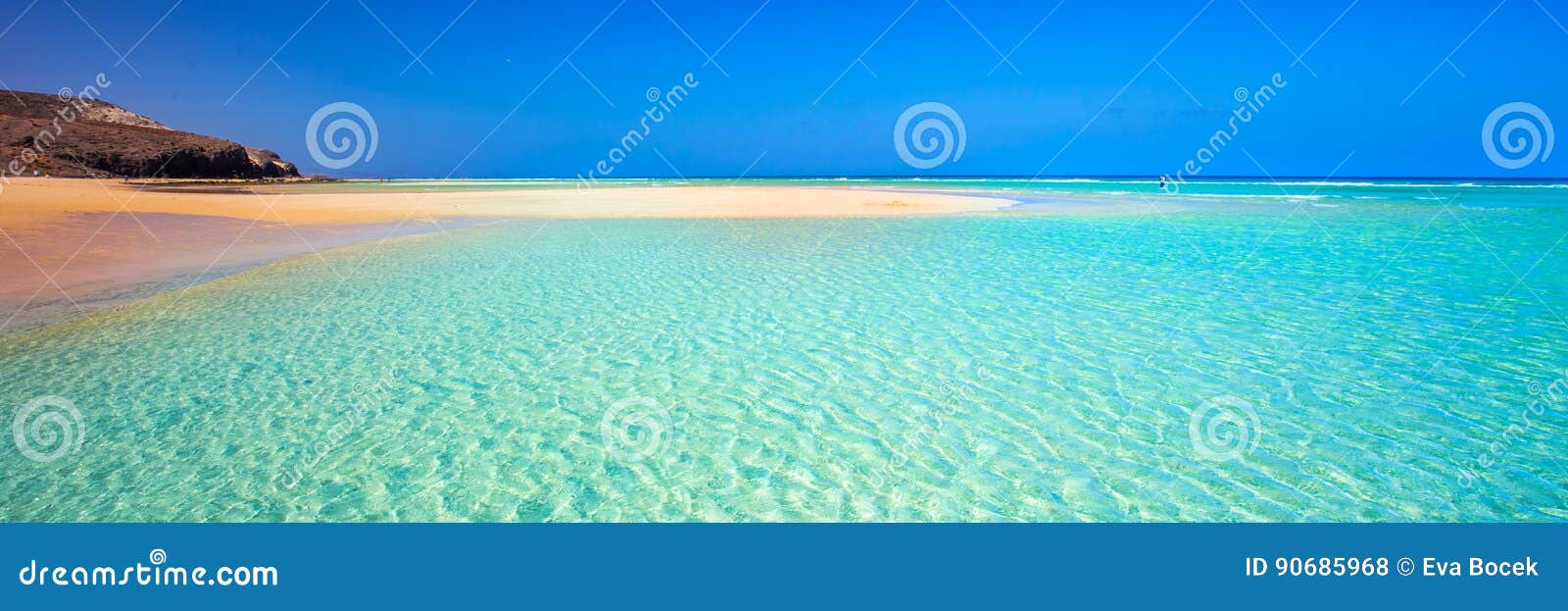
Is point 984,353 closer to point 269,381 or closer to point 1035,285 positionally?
point 1035,285

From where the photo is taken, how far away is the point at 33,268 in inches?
498

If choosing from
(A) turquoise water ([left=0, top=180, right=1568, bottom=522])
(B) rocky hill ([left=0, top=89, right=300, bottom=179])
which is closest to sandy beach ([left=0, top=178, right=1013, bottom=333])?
(A) turquoise water ([left=0, top=180, right=1568, bottom=522])

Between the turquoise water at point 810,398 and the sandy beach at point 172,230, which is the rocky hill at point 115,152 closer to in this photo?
the sandy beach at point 172,230

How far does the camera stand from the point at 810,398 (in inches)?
257

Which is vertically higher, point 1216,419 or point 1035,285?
point 1035,285

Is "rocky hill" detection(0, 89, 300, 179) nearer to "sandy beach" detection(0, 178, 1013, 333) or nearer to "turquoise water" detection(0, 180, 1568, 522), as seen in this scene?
"sandy beach" detection(0, 178, 1013, 333)

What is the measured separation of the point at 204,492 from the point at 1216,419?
23.1 ft

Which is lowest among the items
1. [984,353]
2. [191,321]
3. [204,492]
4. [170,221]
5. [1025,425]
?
[204,492]

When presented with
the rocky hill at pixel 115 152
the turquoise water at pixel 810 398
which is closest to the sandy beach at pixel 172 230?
the turquoise water at pixel 810 398

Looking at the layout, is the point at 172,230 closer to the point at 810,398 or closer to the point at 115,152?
the point at 810,398

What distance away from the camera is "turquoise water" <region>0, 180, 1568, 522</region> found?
466 centimetres

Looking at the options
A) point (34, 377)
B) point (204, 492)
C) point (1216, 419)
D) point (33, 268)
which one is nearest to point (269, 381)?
point (34, 377)

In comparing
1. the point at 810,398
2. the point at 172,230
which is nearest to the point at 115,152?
the point at 172,230

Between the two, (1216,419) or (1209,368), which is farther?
(1209,368)
